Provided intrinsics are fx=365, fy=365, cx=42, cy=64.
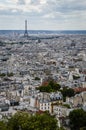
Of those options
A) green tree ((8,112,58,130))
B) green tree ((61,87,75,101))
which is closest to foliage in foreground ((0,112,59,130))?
green tree ((8,112,58,130))

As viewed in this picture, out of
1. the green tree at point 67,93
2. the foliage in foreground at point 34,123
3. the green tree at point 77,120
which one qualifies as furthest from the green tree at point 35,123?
the green tree at point 67,93

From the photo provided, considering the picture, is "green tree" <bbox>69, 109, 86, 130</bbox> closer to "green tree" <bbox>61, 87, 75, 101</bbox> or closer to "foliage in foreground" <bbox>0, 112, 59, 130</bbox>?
"foliage in foreground" <bbox>0, 112, 59, 130</bbox>

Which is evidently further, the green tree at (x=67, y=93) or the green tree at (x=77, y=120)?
the green tree at (x=67, y=93)

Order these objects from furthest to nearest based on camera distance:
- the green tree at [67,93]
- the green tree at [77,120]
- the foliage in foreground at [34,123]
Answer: the green tree at [67,93]
the green tree at [77,120]
the foliage in foreground at [34,123]

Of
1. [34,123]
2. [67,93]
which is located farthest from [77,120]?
[67,93]

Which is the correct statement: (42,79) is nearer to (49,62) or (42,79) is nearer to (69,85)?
(69,85)

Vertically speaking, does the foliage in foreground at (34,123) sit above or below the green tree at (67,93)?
above

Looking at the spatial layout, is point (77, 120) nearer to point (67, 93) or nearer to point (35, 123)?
point (35, 123)

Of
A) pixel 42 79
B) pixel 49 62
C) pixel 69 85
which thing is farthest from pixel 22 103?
pixel 49 62

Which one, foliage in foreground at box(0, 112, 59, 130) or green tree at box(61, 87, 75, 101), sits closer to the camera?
foliage in foreground at box(0, 112, 59, 130)

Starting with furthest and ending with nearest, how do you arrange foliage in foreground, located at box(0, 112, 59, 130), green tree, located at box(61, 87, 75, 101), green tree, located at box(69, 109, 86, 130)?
1. green tree, located at box(61, 87, 75, 101)
2. green tree, located at box(69, 109, 86, 130)
3. foliage in foreground, located at box(0, 112, 59, 130)

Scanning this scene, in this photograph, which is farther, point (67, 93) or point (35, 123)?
point (67, 93)

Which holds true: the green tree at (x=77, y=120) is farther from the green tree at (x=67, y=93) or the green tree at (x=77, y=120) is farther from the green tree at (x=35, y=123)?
the green tree at (x=67, y=93)
